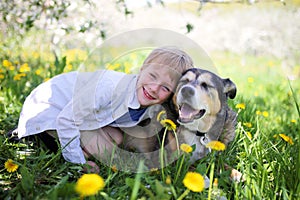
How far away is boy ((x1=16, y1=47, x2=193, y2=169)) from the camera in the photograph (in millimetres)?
1604

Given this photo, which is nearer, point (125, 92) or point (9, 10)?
point (125, 92)

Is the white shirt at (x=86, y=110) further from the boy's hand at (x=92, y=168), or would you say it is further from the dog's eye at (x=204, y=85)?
the dog's eye at (x=204, y=85)

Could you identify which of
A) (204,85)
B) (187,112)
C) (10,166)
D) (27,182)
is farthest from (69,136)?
(204,85)

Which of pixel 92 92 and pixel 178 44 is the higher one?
pixel 178 44

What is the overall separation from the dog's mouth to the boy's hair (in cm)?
16

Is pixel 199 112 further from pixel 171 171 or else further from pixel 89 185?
pixel 89 185

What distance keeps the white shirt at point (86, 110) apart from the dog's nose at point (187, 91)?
0.35m

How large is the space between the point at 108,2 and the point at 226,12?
227 inches

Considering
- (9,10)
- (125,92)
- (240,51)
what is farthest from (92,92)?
(240,51)

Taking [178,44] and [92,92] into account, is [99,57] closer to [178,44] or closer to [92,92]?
[92,92]

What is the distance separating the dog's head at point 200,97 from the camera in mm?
1452

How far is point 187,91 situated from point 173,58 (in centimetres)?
22

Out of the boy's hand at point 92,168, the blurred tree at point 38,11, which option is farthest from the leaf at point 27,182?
the blurred tree at point 38,11

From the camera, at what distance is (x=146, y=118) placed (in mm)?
1791
